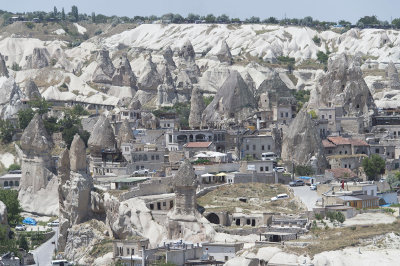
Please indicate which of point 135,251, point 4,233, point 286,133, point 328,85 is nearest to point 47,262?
point 4,233

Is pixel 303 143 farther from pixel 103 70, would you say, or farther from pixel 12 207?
pixel 103 70

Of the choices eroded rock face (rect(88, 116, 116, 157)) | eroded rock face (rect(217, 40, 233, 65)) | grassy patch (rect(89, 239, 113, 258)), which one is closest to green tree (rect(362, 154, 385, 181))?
eroded rock face (rect(88, 116, 116, 157))

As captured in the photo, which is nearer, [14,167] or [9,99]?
[14,167]

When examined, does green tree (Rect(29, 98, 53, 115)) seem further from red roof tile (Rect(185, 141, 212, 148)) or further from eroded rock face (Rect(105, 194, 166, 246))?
eroded rock face (Rect(105, 194, 166, 246))

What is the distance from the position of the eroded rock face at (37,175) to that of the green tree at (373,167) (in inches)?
966

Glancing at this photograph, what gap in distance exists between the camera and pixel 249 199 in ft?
276

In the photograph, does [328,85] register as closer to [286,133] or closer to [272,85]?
[272,85]

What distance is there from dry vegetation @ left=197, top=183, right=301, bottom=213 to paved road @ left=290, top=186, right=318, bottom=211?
76cm

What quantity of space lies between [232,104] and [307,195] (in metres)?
35.7

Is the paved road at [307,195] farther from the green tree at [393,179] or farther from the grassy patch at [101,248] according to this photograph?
the grassy patch at [101,248]

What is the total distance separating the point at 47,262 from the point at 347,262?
73.1 feet

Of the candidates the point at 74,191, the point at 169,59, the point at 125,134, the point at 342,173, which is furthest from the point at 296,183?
the point at 169,59

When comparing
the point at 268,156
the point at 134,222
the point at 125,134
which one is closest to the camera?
the point at 134,222

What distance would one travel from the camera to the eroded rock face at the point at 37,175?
101938 mm
